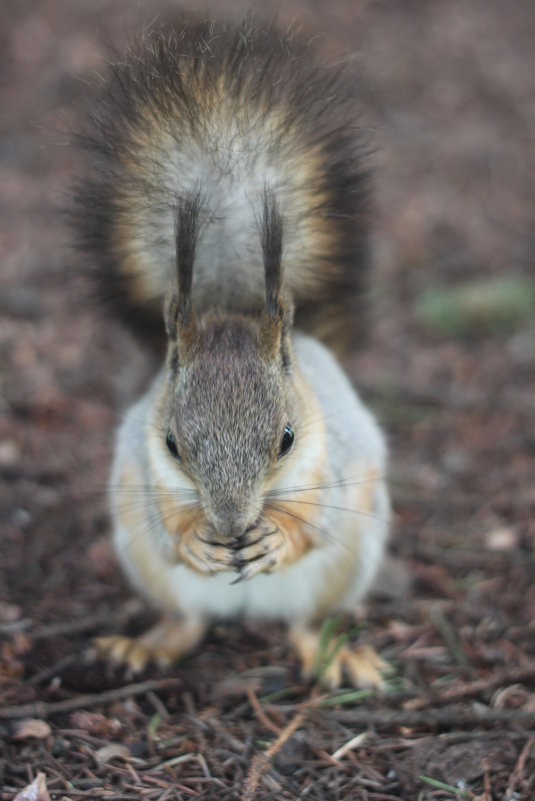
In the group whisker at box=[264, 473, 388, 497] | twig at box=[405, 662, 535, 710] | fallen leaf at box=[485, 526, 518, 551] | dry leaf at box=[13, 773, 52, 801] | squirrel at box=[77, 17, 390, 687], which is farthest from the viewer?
fallen leaf at box=[485, 526, 518, 551]

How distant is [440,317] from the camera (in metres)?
3.80

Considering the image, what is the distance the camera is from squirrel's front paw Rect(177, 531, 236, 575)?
6.43 ft

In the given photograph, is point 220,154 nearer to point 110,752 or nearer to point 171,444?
point 171,444

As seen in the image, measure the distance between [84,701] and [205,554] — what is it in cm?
49

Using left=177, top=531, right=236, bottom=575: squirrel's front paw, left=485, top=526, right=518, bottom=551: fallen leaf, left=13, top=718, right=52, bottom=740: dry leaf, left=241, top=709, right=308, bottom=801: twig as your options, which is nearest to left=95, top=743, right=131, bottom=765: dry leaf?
left=13, top=718, right=52, bottom=740: dry leaf

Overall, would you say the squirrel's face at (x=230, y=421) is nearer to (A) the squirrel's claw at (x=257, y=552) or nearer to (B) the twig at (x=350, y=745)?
(A) the squirrel's claw at (x=257, y=552)

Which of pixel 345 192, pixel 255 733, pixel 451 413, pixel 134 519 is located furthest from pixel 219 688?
pixel 451 413

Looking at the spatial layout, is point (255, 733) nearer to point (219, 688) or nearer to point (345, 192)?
point (219, 688)

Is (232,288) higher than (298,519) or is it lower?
higher

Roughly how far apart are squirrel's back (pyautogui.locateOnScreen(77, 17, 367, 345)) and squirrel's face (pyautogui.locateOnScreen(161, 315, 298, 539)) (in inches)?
8.4

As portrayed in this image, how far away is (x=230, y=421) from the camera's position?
1875 mm

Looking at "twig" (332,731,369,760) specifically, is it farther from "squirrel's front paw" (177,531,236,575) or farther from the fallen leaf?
the fallen leaf

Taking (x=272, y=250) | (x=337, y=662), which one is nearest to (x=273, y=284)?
(x=272, y=250)

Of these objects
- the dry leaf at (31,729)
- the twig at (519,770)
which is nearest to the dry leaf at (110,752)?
the dry leaf at (31,729)
